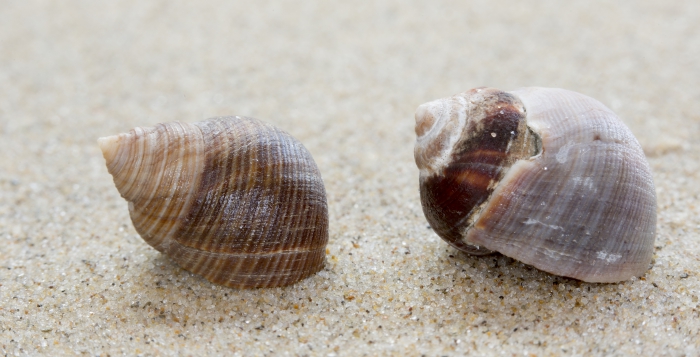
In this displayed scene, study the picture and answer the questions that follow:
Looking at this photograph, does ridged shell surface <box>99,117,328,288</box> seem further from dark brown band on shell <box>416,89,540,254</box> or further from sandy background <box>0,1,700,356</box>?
dark brown band on shell <box>416,89,540,254</box>

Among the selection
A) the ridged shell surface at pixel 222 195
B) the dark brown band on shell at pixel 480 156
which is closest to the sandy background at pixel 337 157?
the ridged shell surface at pixel 222 195

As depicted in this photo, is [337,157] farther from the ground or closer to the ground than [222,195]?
closer to the ground

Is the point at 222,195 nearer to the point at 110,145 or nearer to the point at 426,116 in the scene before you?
the point at 110,145

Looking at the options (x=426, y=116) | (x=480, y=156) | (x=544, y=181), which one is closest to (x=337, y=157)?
(x=426, y=116)

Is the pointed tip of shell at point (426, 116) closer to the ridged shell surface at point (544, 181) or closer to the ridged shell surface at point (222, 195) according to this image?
the ridged shell surface at point (544, 181)

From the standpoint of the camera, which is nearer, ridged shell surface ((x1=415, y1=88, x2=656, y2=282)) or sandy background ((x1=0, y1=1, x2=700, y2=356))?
ridged shell surface ((x1=415, y1=88, x2=656, y2=282))

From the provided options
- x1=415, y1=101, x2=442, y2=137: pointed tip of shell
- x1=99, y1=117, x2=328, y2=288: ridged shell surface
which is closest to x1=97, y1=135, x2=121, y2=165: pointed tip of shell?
x1=99, y1=117, x2=328, y2=288: ridged shell surface
